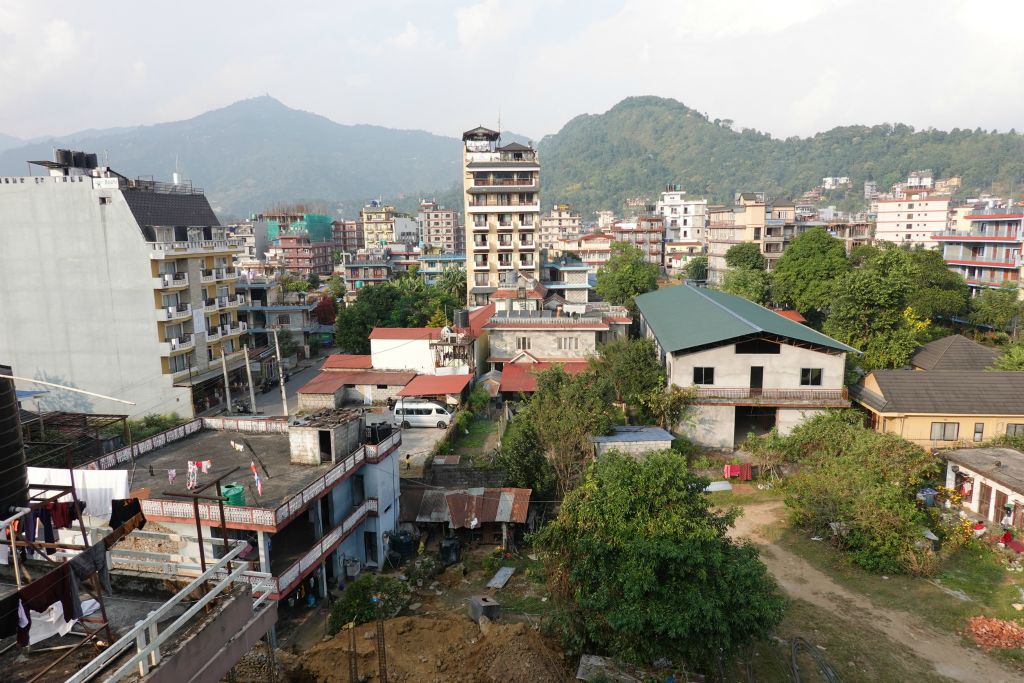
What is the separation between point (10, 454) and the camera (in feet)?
28.8

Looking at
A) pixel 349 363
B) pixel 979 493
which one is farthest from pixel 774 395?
pixel 349 363

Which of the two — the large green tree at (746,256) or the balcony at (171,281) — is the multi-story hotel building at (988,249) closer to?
the large green tree at (746,256)

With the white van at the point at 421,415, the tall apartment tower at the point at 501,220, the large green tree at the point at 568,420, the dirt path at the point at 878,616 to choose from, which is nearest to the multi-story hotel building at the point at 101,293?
the white van at the point at 421,415

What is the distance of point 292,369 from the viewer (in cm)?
4791

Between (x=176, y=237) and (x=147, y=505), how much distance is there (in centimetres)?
2526

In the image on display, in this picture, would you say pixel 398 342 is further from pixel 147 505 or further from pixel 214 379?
pixel 147 505

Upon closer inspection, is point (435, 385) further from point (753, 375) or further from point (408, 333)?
point (753, 375)

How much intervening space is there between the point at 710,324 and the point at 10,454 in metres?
28.8

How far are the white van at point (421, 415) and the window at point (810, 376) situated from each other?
56.2 feet

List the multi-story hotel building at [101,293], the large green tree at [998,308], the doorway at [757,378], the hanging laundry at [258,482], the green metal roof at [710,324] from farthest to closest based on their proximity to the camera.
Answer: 1. the large green tree at [998,308]
2. the multi-story hotel building at [101,293]
3. the doorway at [757,378]
4. the green metal roof at [710,324]
5. the hanging laundry at [258,482]

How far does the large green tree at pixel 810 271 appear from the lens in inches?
2112

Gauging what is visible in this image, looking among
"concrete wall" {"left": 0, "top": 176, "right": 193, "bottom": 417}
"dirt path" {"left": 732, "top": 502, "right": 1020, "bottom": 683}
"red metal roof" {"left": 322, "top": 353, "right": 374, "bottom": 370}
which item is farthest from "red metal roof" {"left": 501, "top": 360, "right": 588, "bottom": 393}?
"concrete wall" {"left": 0, "top": 176, "right": 193, "bottom": 417}

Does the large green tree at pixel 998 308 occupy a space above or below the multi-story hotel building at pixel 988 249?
below

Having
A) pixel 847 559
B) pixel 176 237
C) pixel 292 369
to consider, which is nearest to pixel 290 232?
pixel 292 369
